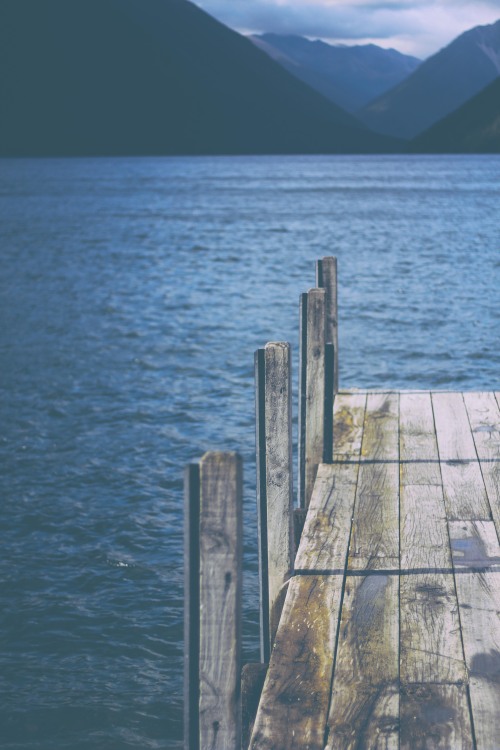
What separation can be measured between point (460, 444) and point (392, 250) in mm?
32658

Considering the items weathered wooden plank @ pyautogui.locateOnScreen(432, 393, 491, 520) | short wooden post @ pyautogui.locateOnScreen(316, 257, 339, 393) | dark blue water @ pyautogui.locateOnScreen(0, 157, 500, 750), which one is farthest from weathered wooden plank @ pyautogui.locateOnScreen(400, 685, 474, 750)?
short wooden post @ pyautogui.locateOnScreen(316, 257, 339, 393)

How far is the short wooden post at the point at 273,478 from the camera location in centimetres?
524

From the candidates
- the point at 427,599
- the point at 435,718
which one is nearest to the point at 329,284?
the point at 427,599

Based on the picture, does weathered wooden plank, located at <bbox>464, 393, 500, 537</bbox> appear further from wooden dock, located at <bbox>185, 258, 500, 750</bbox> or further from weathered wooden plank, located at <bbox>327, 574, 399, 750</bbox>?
weathered wooden plank, located at <bbox>327, 574, 399, 750</bbox>

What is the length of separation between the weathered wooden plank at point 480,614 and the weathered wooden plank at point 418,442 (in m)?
0.91

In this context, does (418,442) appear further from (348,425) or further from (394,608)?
(394,608)

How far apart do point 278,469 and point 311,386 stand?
6.06 feet

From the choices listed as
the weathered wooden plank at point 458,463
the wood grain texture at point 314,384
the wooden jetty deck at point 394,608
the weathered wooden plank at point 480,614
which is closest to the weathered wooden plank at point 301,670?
the wooden jetty deck at point 394,608

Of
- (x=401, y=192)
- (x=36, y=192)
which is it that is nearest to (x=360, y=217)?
(x=401, y=192)

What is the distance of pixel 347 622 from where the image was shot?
460cm

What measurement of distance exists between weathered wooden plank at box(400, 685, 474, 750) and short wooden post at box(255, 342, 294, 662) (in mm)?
1371

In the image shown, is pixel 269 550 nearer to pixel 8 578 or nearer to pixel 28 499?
pixel 8 578

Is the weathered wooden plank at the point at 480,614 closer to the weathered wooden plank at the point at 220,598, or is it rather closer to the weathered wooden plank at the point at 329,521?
the weathered wooden plank at the point at 329,521

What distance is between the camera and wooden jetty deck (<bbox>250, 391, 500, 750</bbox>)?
384 centimetres
